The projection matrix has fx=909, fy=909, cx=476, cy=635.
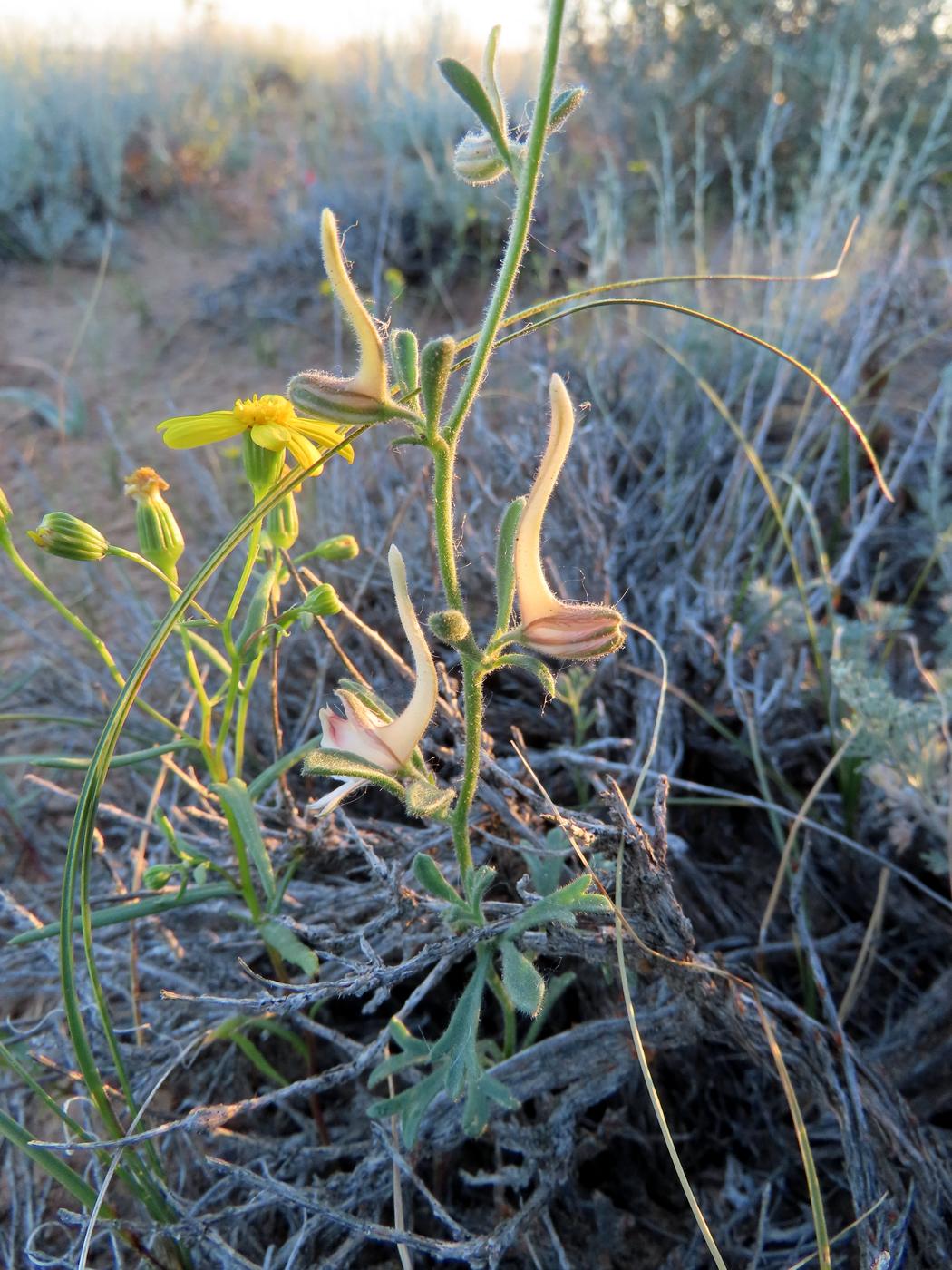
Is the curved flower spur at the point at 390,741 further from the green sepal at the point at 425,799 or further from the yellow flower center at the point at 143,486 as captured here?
the yellow flower center at the point at 143,486

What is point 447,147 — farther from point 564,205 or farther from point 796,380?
point 796,380

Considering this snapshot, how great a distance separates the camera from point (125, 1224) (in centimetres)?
87

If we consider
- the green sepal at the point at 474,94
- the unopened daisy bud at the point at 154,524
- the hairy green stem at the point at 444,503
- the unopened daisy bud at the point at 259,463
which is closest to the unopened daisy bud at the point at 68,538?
the unopened daisy bud at the point at 154,524

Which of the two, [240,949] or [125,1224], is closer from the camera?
[125,1224]

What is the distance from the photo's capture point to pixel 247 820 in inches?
35.3

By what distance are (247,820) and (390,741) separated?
26 cm

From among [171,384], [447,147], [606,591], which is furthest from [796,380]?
[447,147]

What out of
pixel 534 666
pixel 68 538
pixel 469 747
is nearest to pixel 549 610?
pixel 534 666

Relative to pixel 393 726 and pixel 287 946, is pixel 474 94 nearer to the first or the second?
pixel 393 726

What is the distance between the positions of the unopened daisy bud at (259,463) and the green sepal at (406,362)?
0.21 metres

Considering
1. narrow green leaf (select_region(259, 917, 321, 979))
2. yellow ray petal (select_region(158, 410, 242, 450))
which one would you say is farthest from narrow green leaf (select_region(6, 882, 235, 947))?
yellow ray petal (select_region(158, 410, 242, 450))

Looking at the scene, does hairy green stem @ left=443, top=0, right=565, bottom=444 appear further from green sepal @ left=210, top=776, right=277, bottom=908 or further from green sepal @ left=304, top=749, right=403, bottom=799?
green sepal @ left=210, top=776, right=277, bottom=908

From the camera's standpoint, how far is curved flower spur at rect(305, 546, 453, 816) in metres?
0.68

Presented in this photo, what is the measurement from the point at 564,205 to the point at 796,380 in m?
1.94
